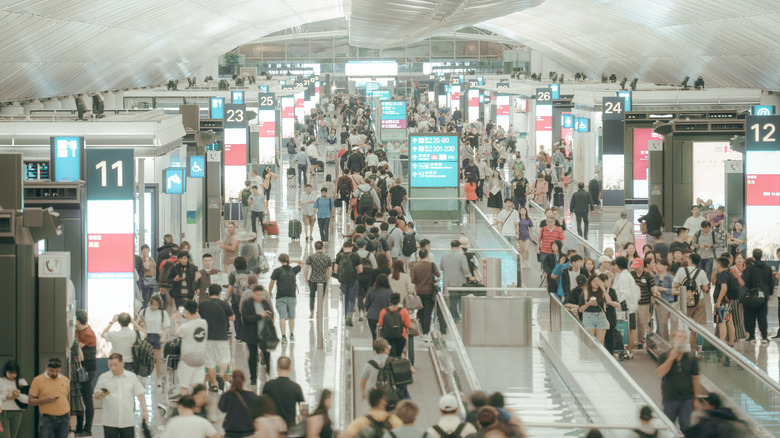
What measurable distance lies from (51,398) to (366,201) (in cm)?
1293

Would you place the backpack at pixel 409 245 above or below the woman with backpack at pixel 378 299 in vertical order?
above

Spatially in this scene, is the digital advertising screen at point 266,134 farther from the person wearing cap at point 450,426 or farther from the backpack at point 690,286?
the person wearing cap at point 450,426

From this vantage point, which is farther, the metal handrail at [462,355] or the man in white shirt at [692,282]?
the man in white shirt at [692,282]

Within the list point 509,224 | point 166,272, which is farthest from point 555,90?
point 166,272

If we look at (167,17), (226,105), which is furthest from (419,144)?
(167,17)

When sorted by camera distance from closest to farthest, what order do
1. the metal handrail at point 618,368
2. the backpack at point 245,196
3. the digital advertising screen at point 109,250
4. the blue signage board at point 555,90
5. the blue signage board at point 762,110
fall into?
the metal handrail at point 618,368, the digital advertising screen at point 109,250, the backpack at point 245,196, the blue signage board at point 762,110, the blue signage board at point 555,90

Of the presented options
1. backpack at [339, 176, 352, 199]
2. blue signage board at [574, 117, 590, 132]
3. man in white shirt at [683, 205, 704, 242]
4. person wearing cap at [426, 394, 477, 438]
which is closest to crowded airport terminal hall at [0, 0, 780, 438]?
person wearing cap at [426, 394, 477, 438]

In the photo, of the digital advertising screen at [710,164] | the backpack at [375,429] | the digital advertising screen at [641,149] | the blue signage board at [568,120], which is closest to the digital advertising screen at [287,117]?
the blue signage board at [568,120]

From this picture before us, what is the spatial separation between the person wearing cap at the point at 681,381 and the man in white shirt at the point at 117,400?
15.3ft

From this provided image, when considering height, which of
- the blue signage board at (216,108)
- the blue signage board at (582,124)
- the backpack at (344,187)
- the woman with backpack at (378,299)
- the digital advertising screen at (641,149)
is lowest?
the woman with backpack at (378,299)

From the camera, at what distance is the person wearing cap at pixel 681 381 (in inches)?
409

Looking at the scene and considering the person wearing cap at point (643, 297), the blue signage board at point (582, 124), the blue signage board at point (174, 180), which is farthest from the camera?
the blue signage board at point (582, 124)

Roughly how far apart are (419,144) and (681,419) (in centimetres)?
1792

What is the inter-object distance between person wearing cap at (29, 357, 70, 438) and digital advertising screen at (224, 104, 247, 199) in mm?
17492
